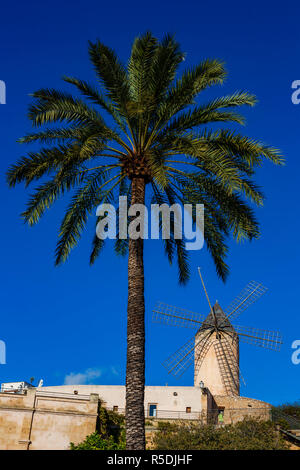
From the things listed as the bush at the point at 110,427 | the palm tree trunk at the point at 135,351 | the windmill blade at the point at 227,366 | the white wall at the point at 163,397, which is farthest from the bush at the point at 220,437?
the palm tree trunk at the point at 135,351

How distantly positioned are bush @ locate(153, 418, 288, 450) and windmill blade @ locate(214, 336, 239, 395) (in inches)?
388

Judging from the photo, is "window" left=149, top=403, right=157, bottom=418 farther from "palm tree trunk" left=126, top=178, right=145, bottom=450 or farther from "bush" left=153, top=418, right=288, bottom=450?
"palm tree trunk" left=126, top=178, right=145, bottom=450

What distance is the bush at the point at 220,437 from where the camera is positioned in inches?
1173

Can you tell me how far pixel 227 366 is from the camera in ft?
143

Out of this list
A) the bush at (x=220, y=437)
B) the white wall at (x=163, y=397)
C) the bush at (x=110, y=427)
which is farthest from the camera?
the white wall at (x=163, y=397)

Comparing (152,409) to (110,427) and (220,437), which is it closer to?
(110,427)

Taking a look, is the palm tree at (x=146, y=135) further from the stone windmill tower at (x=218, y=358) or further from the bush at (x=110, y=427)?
the stone windmill tower at (x=218, y=358)

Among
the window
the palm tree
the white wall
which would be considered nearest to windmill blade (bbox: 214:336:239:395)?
the white wall

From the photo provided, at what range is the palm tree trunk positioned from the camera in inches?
538

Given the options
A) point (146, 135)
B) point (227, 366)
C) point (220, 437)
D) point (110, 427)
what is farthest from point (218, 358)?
point (146, 135)

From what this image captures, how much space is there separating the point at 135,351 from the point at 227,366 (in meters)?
31.0

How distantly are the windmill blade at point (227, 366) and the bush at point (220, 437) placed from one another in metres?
9.85
